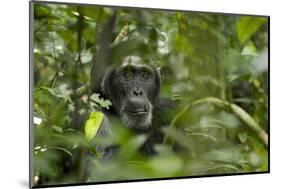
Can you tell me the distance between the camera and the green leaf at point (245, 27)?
3.05 metres

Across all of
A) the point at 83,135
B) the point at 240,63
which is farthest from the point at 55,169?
the point at 240,63

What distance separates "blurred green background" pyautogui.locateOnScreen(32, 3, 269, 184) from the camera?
2.67 m

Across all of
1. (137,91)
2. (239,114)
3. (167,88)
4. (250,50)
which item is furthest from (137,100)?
(250,50)

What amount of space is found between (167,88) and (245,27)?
0.60m

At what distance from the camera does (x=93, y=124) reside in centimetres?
273

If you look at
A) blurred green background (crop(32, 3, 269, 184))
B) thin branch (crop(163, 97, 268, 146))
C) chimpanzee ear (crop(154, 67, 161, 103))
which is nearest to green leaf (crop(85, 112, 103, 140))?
blurred green background (crop(32, 3, 269, 184))

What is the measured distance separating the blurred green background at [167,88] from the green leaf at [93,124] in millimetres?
23

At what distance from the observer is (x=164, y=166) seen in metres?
2.88

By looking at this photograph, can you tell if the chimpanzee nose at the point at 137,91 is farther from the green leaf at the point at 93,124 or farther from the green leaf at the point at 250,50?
the green leaf at the point at 250,50

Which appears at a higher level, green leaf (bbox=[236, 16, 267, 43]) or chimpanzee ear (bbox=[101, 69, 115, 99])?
green leaf (bbox=[236, 16, 267, 43])

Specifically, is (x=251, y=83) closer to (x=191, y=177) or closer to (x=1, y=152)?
(x=191, y=177)

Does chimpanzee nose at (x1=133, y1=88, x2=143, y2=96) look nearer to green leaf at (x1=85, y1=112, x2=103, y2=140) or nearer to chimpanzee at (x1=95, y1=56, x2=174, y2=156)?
chimpanzee at (x1=95, y1=56, x2=174, y2=156)

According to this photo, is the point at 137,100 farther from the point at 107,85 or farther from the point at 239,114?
the point at 239,114

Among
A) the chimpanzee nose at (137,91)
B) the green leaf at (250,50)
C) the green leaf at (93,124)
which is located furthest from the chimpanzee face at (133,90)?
the green leaf at (250,50)
